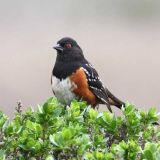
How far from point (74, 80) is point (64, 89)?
179mm

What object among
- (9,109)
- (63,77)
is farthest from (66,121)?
(9,109)

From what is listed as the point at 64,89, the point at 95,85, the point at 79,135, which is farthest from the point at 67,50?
the point at 79,135

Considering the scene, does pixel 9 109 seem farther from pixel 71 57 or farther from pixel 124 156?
pixel 124 156

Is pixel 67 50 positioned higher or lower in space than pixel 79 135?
lower

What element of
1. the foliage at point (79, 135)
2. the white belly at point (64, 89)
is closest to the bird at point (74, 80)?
the white belly at point (64, 89)

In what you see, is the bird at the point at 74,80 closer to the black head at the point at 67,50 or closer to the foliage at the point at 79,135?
the black head at the point at 67,50

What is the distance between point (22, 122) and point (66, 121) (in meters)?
0.20

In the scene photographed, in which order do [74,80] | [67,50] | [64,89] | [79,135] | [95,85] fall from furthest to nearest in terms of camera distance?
[67,50] → [95,85] → [74,80] → [64,89] → [79,135]

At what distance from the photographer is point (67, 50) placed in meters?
7.62

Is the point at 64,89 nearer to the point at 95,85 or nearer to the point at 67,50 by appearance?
the point at 95,85

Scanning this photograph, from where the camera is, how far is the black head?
7590 mm

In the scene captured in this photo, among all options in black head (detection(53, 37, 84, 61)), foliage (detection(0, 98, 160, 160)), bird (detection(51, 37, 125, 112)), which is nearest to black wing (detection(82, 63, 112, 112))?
bird (detection(51, 37, 125, 112))

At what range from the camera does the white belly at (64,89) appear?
276 inches

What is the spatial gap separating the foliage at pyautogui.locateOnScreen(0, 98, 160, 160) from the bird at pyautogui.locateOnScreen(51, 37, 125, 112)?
2968 mm
